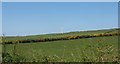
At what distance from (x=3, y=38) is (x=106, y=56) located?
3.10m

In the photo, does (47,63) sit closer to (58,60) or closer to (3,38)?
(58,60)

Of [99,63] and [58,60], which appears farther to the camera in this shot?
[58,60]

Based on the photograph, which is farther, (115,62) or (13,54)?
(13,54)

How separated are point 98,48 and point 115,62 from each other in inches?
24.6

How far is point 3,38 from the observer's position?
8.95 meters

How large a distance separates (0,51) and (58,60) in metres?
2.05

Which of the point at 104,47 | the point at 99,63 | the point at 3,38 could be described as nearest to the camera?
the point at 99,63

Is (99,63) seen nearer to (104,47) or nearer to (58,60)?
(104,47)

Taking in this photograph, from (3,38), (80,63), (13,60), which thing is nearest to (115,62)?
(80,63)

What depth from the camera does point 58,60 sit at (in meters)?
8.60

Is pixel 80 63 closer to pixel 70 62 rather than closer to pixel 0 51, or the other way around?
pixel 70 62

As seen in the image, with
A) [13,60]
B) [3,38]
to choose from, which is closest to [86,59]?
[13,60]

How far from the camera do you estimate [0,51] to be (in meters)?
9.48

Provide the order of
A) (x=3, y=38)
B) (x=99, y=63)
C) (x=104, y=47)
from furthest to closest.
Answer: (x=3, y=38)
(x=104, y=47)
(x=99, y=63)
